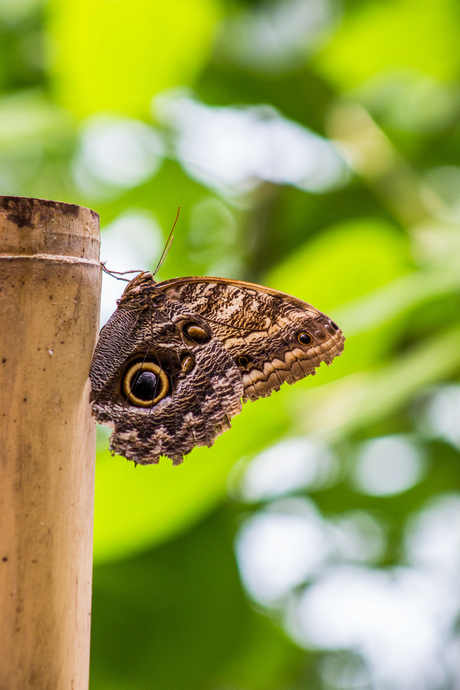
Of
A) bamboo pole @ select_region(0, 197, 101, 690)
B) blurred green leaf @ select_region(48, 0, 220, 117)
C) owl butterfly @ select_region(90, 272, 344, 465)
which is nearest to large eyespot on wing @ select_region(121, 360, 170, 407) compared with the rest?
owl butterfly @ select_region(90, 272, 344, 465)

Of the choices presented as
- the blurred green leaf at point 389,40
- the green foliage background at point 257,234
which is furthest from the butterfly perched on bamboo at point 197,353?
the blurred green leaf at point 389,40

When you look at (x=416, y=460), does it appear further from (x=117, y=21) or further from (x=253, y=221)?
(x=117, y=21)

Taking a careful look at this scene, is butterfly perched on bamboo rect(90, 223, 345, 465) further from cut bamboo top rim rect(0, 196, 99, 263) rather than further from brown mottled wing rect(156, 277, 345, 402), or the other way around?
cut bamboo top rim rect(0, 196, 99, 263)

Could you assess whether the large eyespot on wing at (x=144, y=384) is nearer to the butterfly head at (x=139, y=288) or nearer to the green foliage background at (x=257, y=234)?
the butterfly head at (x=139, y=288)

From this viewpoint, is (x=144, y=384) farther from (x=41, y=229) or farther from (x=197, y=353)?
(x=41, y=229)

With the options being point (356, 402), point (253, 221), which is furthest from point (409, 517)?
point (253, 221)

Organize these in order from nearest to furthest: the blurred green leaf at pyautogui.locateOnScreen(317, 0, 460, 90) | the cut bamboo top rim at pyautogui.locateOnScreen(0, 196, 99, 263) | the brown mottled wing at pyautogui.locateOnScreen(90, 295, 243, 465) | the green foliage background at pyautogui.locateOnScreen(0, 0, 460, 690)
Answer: the cut bamboo top rim at pyautogui.locateOnScreen(0, 196, 99, 263) → the brown mottled wing at pyautogui.locateOnScreen(90, 295, 243, 465) → the green foliage background at pyautogui.locateOnScreen(0, 0, 460, 690) → the blurred green leaf at pyautogui.locateOnScreen(317, 0, 460, 90)

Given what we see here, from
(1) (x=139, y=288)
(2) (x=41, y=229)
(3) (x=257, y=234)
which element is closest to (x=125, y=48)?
(3) (x=257, y=234)
